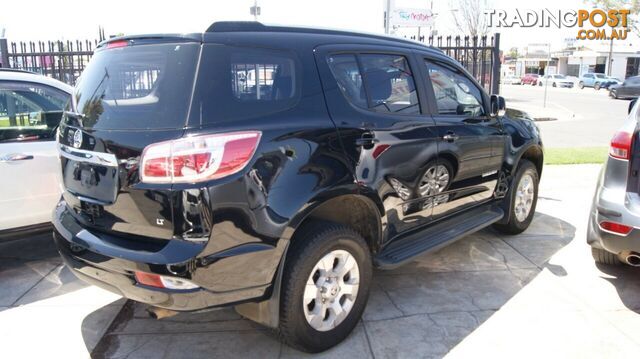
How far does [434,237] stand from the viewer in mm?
4051

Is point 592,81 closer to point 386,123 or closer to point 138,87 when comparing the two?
point 386,123

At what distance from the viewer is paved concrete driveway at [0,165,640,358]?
10.6 feet

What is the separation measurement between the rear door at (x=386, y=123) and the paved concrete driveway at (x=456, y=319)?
620mm

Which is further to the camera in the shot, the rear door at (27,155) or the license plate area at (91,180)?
the rear door at (27,155)

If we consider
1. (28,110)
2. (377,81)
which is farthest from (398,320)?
(28,110)

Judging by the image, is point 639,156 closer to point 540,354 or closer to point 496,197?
point 496,197

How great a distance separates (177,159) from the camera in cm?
250

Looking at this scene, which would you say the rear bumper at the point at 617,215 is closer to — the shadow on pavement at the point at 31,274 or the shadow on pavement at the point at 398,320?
the shadow on pavement at the point at 398,320

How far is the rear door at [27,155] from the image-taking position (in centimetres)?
420

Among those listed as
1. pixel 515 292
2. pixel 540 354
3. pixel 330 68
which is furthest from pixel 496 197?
pixel 330 68

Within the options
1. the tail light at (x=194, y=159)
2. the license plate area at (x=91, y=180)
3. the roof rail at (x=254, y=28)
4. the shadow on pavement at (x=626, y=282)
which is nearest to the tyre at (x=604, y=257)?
the shadow on pavement at (x=626, y=282)

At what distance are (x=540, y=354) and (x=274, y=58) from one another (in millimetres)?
2404

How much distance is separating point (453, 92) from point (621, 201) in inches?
60.0

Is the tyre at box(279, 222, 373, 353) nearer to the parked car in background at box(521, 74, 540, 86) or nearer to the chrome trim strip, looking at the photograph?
the chrome trim strip
